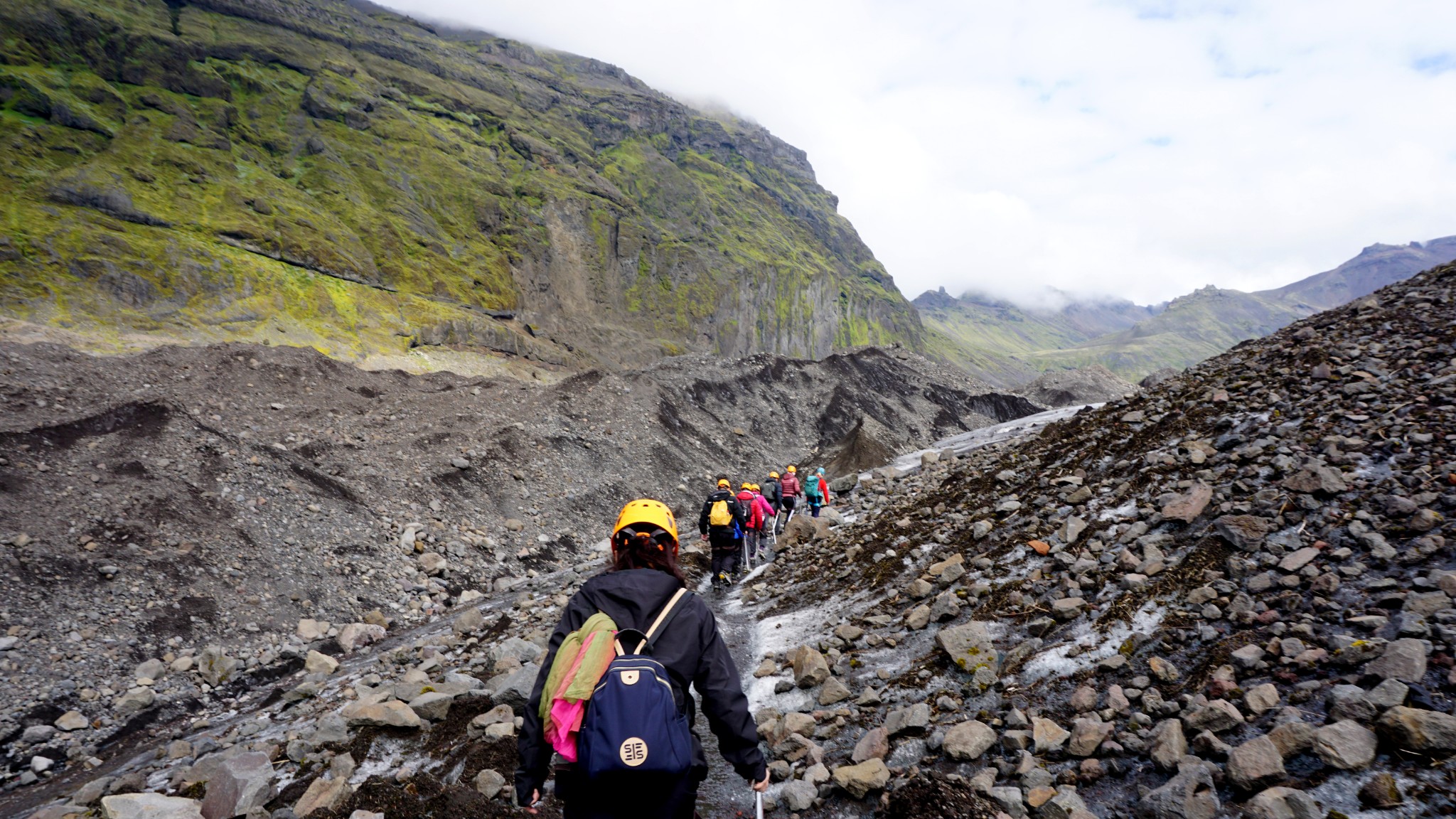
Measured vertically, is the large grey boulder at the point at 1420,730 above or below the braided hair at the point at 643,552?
below

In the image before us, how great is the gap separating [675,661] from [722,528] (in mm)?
11172

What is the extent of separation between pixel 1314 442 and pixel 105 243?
6295 centimetres

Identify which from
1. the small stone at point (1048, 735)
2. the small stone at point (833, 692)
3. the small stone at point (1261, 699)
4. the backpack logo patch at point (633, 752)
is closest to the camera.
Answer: the backpack logo patch at point (633, 752)

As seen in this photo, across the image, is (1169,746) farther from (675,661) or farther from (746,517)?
(746,517)

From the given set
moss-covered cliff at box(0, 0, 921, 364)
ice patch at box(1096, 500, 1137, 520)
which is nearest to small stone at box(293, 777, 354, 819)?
ice patch at box(1096, 500, 1137, 520)

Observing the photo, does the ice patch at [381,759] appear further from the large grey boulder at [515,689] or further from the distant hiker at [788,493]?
the distant hiker at [788,493]

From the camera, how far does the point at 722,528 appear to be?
14859 millimetres

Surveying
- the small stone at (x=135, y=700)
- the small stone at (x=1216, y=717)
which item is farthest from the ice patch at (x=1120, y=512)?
the small stone at (x=135, y=700)

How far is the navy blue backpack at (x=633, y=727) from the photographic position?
10.5 ft

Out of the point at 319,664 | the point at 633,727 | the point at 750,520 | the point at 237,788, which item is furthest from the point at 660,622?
the point at 750,520

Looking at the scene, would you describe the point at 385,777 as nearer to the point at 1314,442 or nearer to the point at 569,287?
the point at 1314,442

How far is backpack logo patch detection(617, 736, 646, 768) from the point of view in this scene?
3176 mm

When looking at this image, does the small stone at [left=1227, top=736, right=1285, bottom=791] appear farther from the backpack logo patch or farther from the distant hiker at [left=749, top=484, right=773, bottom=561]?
the distant hiker at [left=749, top=484, right=773, bottom=561]

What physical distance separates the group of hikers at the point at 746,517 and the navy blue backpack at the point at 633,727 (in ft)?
36.4
